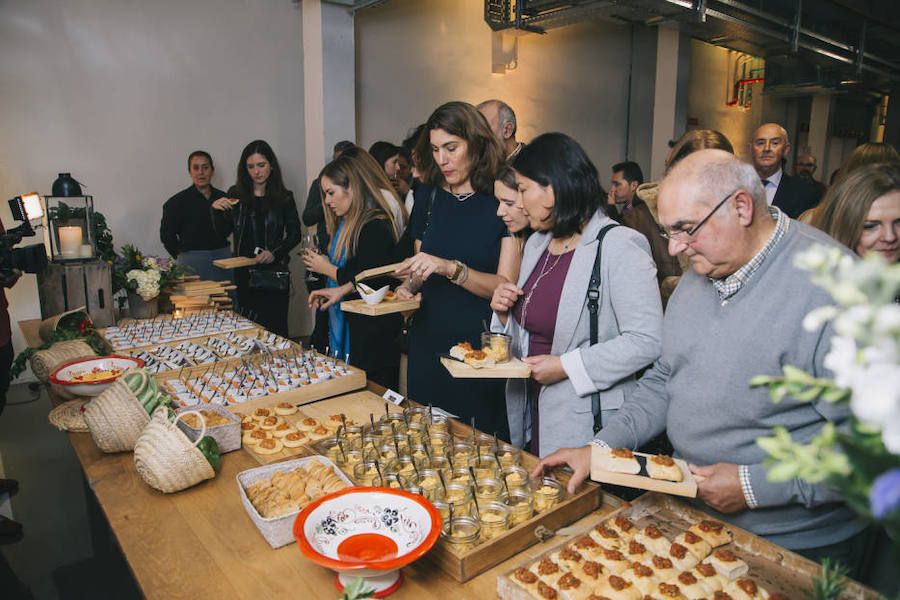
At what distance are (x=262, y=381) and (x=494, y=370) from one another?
1.13 meters

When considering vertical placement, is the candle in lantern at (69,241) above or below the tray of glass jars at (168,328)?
above

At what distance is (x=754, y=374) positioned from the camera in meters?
1.40

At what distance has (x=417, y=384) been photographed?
2.75 metres

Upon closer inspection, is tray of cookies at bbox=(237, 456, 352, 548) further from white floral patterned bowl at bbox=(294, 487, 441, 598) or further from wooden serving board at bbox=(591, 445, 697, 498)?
wooden serving board at bbox=(591, 445, 697, 498)

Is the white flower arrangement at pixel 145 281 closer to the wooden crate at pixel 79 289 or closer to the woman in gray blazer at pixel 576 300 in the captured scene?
the wooden crate at pixel 79 289

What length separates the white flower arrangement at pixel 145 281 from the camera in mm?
3703

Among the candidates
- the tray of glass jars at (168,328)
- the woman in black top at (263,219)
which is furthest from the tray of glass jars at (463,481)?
the woman in black top at (263,219)

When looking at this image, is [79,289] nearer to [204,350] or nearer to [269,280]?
[204,350]

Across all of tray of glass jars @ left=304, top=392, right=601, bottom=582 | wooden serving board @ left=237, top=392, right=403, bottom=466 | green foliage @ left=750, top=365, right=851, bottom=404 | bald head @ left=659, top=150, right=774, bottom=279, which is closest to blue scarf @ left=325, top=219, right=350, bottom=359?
wooden serving board @ left=237, top=392, right=403, bottom=466

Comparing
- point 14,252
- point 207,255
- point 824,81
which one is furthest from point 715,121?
point 14,252

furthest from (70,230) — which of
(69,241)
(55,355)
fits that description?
(55,355)

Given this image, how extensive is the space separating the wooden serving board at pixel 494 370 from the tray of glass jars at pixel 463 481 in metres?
0.19

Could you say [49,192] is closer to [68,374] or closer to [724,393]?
[68,374]

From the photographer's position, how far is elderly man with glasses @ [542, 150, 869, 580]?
1.37 metres
